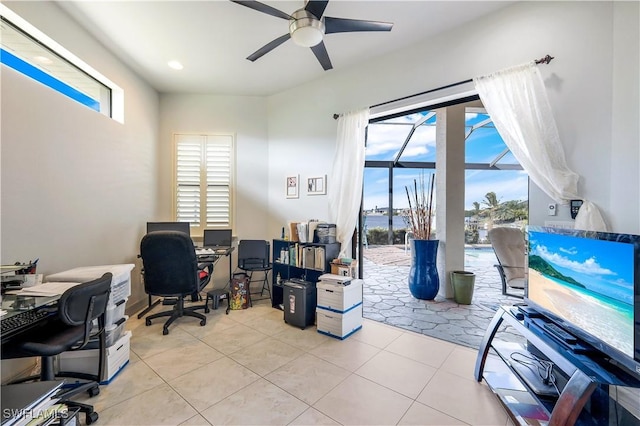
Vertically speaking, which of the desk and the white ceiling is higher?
the white ceiling

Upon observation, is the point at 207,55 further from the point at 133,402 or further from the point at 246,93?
the point at 133,402

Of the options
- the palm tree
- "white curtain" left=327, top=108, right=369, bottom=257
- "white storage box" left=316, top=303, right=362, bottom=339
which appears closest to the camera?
"white storage box" left=316, top=303, right=362, bottom=339

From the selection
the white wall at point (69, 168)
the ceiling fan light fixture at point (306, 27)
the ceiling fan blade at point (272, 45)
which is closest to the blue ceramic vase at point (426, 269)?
the ceiling fan light fixture at point (306, 27)

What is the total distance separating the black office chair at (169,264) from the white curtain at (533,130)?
3261 mm

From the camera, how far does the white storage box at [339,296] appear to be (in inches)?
108

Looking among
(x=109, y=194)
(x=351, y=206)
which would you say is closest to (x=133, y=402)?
(x=109, y=194)

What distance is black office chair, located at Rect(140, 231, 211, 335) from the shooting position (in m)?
2.74

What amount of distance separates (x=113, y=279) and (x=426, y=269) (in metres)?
3.69

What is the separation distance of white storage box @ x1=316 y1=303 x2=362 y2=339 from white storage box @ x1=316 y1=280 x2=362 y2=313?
0.05m

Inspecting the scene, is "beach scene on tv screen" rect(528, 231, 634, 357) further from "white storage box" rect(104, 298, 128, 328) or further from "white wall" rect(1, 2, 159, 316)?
"white wall" rect(1, 2, 159, 316)

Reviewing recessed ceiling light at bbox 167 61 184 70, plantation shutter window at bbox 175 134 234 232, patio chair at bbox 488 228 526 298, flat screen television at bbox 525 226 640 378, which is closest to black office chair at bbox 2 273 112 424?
plantation shutter window at bbox 175 134 234 232

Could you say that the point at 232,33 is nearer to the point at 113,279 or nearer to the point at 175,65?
the point at 175,65

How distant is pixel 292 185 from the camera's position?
396 centimetres

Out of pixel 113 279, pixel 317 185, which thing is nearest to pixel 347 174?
pixel 317 185
